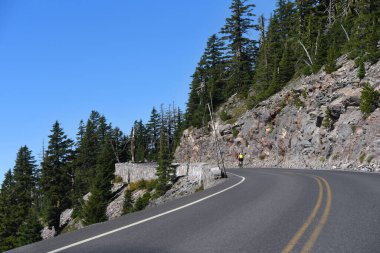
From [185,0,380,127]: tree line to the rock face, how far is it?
2.52 metres

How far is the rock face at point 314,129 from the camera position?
27.6 metres

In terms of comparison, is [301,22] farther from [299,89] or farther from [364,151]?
[364,151]

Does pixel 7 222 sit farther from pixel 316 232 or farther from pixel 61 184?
pixel 316 232

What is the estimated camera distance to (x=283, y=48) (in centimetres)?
6212

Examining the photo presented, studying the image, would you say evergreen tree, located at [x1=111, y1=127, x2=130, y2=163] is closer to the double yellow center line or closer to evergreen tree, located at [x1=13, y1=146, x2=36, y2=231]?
evergreen tree, located at [x1=13, y1=146, x2=36, y2=231]

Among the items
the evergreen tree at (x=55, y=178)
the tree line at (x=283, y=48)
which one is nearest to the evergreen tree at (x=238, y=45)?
the tree line at (x=283, y=48)

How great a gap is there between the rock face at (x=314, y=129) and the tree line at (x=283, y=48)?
252 centimetres

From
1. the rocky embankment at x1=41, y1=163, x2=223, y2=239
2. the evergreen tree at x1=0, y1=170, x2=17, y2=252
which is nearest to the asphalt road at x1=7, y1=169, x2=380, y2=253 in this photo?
the rocky embankment at x1=41, y1=163, x2=223, y2=239

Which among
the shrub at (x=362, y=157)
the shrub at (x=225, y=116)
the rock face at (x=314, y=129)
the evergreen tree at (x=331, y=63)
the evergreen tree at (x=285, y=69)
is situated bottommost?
the shrub at (x=362, y=157)

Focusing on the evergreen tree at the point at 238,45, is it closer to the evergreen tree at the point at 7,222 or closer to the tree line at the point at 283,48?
the tree line at the point at 283,48

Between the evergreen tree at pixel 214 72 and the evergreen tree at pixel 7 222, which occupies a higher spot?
the evergreen tree at pixel 214 72

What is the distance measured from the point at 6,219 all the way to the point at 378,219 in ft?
170

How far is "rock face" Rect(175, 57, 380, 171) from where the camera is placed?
90.6 feet

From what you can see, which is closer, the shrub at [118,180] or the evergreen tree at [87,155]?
the shrub at [118,180]
